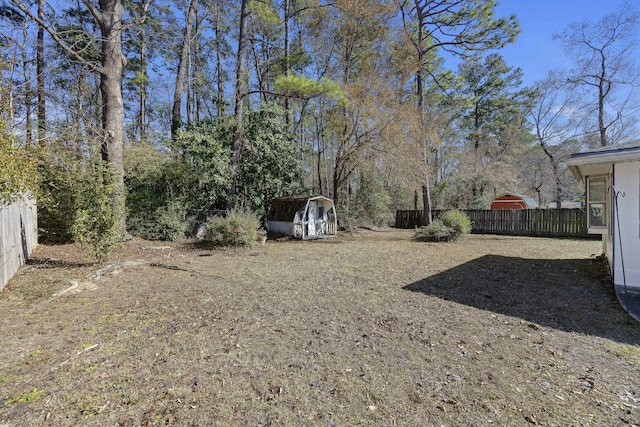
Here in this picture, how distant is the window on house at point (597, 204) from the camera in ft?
19.9

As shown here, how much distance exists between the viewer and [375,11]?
13859 millimetres

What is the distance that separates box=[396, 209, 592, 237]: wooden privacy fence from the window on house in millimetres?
7170

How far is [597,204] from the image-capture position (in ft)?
20.4

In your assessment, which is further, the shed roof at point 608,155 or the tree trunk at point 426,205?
the tree trunk at point 426,205

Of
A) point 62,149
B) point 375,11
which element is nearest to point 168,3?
point 375,11

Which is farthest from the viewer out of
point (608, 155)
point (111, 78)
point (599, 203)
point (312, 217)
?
point (312, 217)

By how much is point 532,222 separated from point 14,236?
1752 cm

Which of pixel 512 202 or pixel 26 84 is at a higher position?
pixel 26 84

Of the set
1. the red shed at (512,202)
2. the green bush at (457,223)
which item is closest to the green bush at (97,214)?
the green bush at (457,223)

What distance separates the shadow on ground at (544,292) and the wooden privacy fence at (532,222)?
696 cm

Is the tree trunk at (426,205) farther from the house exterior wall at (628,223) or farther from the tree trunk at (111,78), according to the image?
the tree trunk at (111,78)

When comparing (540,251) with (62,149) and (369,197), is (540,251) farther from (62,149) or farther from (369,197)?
(62,149)

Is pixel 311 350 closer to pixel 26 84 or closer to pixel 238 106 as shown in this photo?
pixel 26 84

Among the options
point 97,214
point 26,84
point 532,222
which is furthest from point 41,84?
point 532,222
